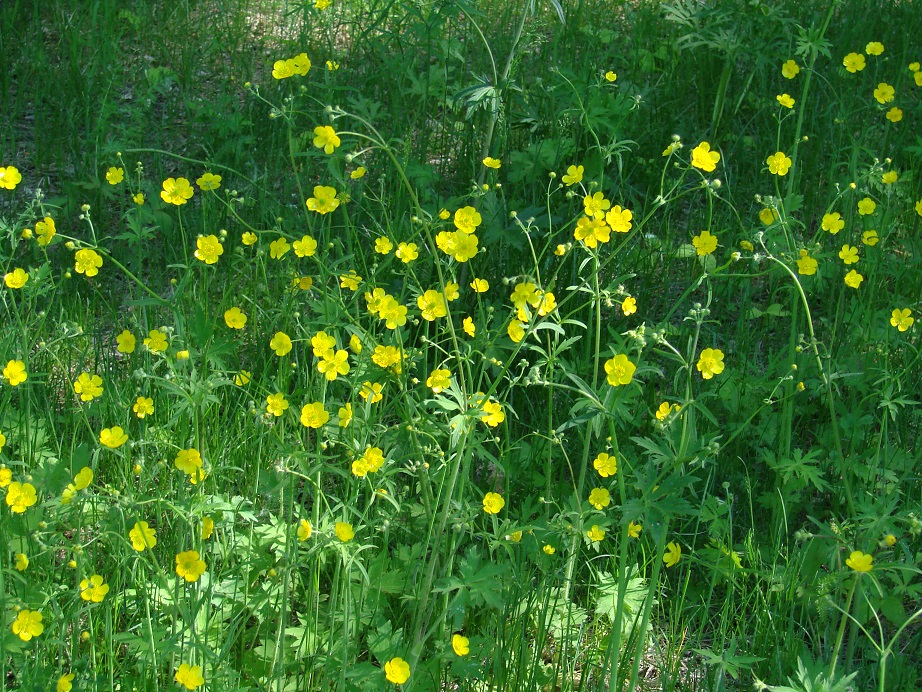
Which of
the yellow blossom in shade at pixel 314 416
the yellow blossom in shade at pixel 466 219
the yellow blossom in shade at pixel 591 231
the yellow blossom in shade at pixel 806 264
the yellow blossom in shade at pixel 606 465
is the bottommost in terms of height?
the yellow blossom in shade at pixel 606 465

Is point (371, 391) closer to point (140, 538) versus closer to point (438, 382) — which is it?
point (438, 382)

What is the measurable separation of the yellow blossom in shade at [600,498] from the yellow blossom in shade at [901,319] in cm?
109

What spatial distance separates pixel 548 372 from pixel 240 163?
1.92 meters

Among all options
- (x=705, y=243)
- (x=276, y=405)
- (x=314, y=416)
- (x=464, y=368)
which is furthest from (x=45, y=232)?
(x=705, y=243)

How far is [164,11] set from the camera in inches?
183

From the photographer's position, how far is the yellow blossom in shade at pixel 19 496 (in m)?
2.03

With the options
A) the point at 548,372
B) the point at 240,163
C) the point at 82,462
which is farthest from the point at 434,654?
the point at 240,163

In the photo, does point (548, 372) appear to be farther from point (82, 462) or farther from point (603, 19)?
point (603, 19)

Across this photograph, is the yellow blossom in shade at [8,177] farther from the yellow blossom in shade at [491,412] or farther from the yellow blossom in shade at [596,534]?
the yellow blossom in shade at [596,534]

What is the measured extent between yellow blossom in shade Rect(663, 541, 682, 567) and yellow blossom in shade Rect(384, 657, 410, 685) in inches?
27.5

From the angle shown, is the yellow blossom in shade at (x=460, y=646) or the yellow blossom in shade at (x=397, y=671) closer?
the yellow blossom in shade at (x=397, y=671)

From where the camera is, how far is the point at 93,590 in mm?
1966

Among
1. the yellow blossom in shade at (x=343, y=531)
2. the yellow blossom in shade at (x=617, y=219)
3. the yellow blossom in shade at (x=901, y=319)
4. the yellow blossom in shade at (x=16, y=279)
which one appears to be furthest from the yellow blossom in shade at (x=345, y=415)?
the yellow blossom in shade at (x=901, y=319)

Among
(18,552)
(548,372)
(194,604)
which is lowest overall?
(18,552)
